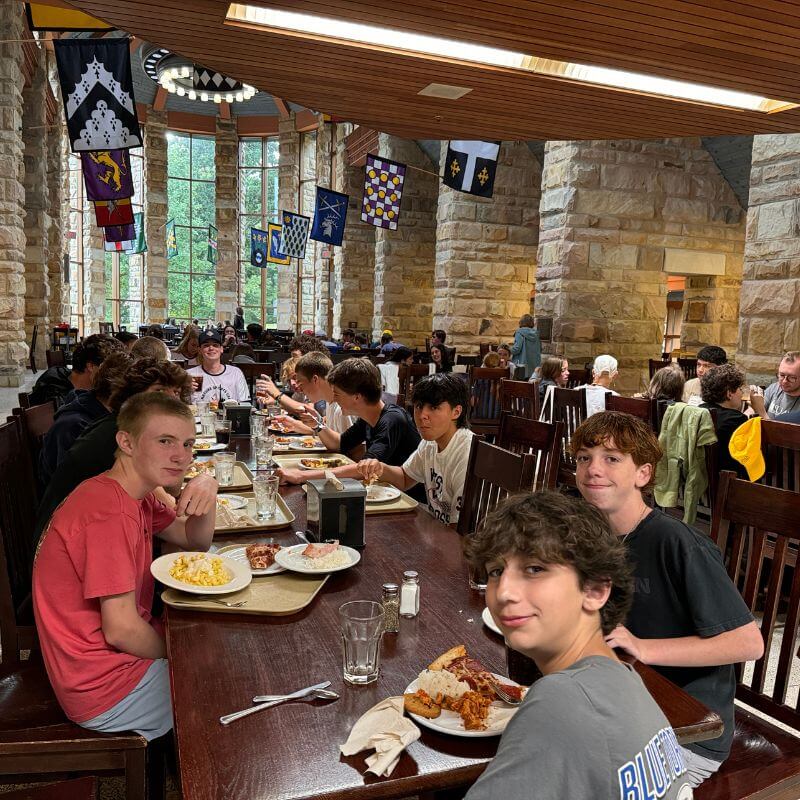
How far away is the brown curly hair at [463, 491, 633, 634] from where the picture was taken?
93 centimetres

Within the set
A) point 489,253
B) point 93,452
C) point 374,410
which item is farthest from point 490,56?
point 489,253

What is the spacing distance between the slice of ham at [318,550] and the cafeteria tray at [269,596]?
6 centimetres

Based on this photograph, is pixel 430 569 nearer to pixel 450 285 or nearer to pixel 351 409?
pixel 351 409

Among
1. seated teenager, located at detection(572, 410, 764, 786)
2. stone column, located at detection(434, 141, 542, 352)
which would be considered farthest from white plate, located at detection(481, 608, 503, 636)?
stone column, located at detection(434, 141, 542, 352)

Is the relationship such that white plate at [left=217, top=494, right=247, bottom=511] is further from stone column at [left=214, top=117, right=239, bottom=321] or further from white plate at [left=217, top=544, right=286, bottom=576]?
stone column at [left=214, top=117, right=239, bottom=321]

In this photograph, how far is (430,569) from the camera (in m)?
1.84

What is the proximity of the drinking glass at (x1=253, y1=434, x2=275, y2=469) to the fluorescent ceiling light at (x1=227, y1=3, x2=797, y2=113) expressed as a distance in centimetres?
174

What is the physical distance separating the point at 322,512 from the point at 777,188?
16.5ft

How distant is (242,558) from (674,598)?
105 cm

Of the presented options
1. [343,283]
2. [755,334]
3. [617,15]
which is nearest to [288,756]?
[617,15]

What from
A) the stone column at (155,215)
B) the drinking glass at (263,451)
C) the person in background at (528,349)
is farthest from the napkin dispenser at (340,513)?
the stone column at (155,215)

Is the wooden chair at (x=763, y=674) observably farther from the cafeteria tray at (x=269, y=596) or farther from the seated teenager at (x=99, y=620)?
the seated teenager at (x=99, y=620)

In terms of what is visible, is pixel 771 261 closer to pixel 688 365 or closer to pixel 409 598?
pixel 688 365

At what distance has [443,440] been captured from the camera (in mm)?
2689
